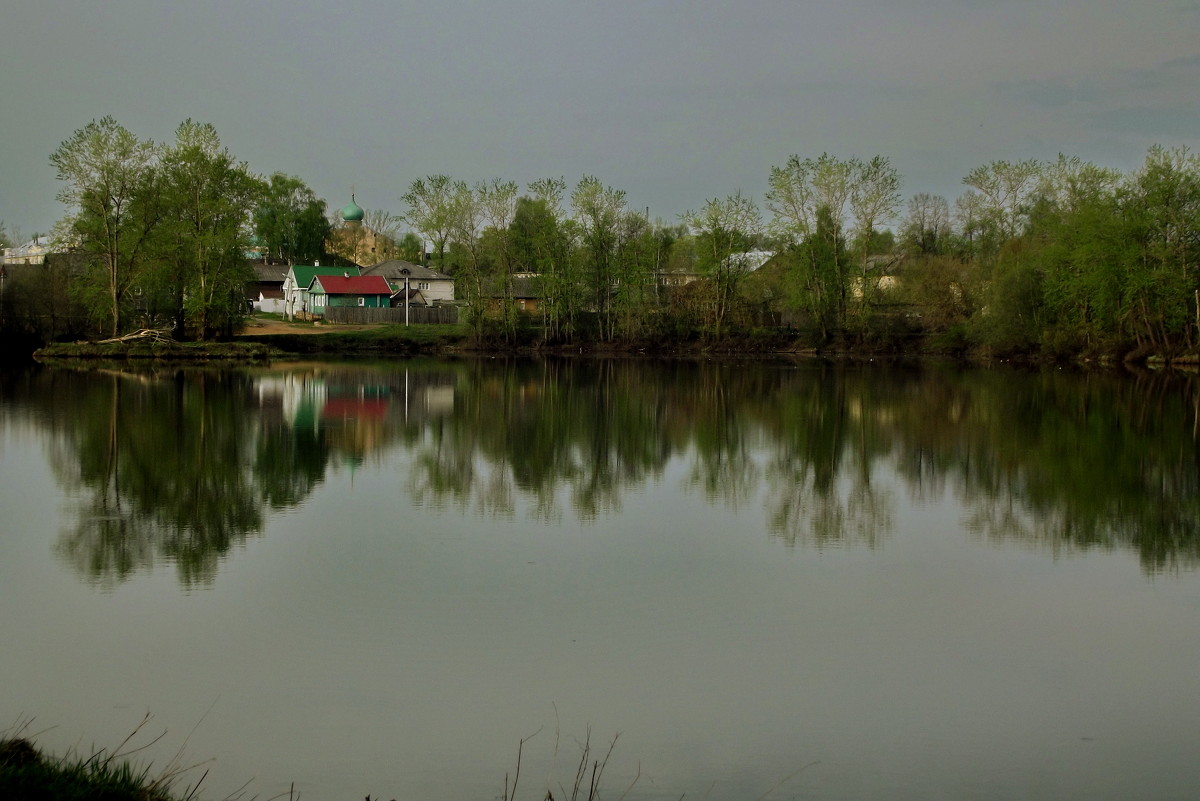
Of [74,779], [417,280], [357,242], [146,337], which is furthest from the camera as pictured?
[357,242]

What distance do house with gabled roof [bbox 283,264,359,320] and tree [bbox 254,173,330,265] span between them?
36.0ft

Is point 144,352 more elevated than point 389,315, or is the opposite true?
point 389,315

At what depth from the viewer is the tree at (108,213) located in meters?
50.2

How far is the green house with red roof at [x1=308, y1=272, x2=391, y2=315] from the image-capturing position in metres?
83.7

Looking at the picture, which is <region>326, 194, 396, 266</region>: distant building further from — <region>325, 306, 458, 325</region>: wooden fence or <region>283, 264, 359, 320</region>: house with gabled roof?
<region>325, 306, 458, 325</region>: wooden fence

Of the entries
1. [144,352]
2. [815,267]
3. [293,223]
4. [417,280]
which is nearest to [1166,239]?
[815,267]

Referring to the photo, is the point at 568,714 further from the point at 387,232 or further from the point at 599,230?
the point at 387,232

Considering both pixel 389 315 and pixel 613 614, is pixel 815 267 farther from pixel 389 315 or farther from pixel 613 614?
pixel 613 614

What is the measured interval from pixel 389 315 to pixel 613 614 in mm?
70172

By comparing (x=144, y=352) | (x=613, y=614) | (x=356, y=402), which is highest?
(x=144, y=352)

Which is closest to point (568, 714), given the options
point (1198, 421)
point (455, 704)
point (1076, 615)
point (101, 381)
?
point (455, 704)

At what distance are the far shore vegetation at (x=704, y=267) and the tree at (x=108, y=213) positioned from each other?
0.09m

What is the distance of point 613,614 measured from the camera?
30.2ft

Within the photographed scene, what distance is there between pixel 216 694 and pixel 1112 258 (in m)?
53.0
